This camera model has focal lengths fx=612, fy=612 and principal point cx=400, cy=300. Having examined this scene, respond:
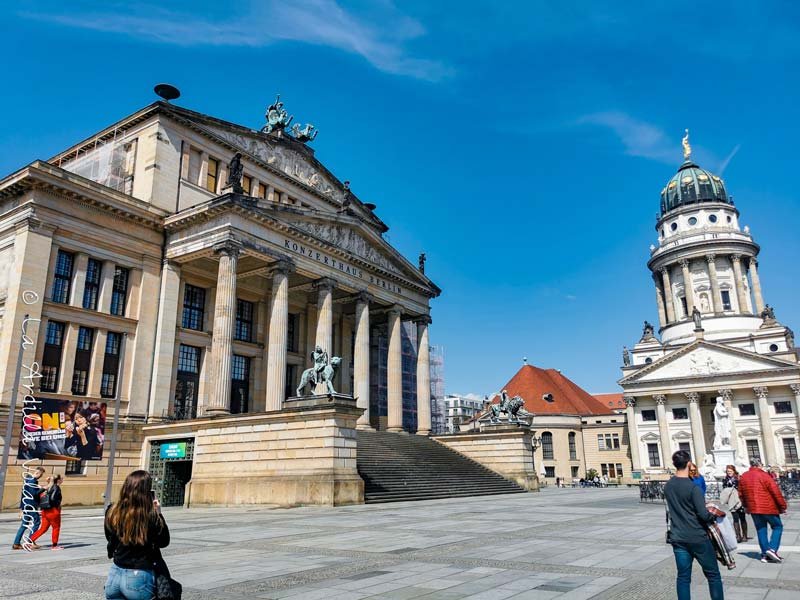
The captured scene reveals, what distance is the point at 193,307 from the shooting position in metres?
38.5

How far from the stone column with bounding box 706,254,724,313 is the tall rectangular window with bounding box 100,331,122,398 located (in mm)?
82288

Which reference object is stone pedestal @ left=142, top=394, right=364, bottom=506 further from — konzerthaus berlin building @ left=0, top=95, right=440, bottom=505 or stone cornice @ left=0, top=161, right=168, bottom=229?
stone cornice @ left=0, top=161, right=168, bottom=229

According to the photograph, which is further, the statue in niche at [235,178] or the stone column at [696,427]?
the stone column at [696,427]

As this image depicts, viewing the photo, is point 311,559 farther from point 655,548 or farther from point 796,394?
point 796,394

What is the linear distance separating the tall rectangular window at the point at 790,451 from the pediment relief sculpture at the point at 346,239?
5700cm

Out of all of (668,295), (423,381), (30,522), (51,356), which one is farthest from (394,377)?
(668,295)

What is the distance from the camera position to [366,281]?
43.3 meters

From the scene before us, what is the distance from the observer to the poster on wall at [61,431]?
83.6ft

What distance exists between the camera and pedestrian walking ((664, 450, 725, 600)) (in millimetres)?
6492

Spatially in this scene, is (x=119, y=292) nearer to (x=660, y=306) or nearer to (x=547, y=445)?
(x=547, y=445)

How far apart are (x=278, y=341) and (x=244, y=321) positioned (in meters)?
8.16

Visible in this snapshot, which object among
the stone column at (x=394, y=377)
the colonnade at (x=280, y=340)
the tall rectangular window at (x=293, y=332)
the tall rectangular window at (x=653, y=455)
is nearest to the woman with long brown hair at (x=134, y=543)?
the colonnade at (x=280, y=340)

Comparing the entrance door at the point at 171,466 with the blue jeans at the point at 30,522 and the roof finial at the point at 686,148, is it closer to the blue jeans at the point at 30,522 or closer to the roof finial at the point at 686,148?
the blue jeans at the point at 30,522

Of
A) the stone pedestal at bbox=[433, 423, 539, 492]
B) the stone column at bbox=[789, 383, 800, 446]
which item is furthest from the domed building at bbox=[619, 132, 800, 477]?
the stone pedestal at bbox=[433, 423, 539, 492]
